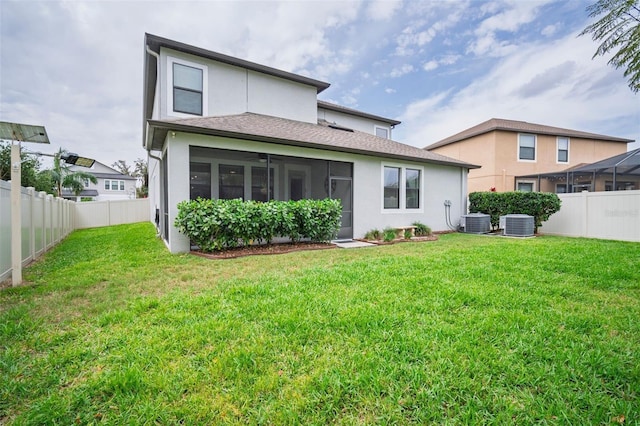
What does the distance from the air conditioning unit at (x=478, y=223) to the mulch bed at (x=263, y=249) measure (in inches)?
267

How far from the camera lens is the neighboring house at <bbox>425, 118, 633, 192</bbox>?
1661 cm

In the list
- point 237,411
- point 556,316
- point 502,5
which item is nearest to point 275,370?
point 237,411

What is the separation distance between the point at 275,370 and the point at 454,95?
17289mm

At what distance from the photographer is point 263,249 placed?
739cm

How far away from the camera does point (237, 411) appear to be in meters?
1.73

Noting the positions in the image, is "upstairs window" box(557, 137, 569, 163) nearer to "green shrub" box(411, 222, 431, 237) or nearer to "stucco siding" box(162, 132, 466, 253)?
"stucco siding" box(162, 132, 466, 253)

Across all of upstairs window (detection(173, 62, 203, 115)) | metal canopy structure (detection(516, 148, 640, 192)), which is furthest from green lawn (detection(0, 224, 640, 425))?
metal canopy structure (detection(516, 148, 640, 192))

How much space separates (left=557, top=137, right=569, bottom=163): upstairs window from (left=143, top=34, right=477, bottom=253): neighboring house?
942cm

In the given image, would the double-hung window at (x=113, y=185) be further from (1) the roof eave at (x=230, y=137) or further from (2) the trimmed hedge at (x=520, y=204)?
(2) the trimmed hedge at (x=520, y=204)

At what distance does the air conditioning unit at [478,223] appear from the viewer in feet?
37.7

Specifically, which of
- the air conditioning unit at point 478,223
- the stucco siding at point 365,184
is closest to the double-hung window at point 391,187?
the stucco siding at point 365,184

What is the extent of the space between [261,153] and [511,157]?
623 inches

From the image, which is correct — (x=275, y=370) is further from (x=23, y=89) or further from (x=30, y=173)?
(x=30, y=173)

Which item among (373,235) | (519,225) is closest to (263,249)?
(373,235)
